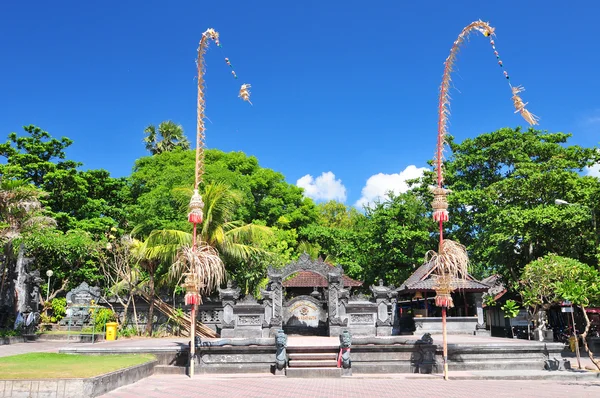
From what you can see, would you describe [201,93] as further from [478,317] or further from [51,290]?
[51,290]

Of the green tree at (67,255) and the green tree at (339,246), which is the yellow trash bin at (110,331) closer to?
the green tree at (67,255)

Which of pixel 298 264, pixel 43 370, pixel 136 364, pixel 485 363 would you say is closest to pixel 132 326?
pixel 298 264

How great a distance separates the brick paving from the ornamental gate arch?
9.03m

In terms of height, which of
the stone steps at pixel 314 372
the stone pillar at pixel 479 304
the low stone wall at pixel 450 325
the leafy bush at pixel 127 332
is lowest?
the stone steps at pixel 314 372

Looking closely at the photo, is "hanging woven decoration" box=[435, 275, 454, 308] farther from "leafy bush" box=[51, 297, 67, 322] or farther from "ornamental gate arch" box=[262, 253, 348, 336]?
"leafy bush" box=[51, 297, 67, 322]

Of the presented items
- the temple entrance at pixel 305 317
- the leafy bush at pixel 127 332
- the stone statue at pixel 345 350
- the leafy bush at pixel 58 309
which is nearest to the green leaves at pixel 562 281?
the stone statue at pixel 345 350

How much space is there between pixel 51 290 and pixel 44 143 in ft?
32.7

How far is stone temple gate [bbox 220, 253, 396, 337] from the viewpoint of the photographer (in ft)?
70.9

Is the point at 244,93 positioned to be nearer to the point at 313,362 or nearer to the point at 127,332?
the point at 313,362

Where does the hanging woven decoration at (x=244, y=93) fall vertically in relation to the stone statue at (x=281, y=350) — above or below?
above

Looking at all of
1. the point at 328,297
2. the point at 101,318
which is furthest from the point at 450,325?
the point at 101,318

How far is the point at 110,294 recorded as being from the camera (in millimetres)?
23875

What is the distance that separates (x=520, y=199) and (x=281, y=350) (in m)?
15.4

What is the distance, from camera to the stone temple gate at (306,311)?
2162 centimetres
